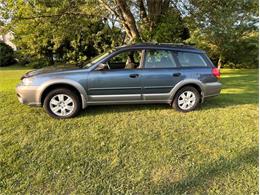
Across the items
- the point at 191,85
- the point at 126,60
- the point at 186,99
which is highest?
the point at 126,60

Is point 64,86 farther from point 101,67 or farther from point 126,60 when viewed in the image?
point 126,60

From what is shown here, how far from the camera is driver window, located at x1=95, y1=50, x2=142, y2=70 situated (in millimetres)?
6184

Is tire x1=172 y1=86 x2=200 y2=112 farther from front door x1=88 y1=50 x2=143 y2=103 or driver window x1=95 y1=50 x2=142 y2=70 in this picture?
driver window x1=95 y1=50 x2=142 y2=70

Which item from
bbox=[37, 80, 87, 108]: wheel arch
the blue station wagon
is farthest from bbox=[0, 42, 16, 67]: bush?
bbox=[37, 80, 87, 108]: wheel arch

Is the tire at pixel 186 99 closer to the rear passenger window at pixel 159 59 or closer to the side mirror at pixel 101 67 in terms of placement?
the rear passenger window at pixel 159 59

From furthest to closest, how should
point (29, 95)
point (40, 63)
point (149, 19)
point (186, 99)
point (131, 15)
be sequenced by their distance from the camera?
point (40, 63), point (149, 19), point (131, 15), point (186, 99), point (29, 95)

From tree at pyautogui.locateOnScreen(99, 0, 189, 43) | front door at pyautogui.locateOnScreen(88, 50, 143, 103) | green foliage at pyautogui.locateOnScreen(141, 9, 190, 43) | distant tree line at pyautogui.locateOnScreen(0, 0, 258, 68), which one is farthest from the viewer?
green foliage at pyautogui.locateOnScreen(141, 9, 190, 43)

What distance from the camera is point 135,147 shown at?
4.48m

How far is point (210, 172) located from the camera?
376 centimetres

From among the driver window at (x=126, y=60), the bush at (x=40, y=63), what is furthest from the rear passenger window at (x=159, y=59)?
the bush at (x=40, y=63)

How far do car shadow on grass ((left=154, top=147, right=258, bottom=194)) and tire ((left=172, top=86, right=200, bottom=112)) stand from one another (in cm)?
215

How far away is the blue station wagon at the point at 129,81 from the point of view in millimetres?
5754

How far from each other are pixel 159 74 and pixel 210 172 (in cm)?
287

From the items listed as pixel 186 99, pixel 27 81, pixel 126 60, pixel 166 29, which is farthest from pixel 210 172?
pixel 166 29
